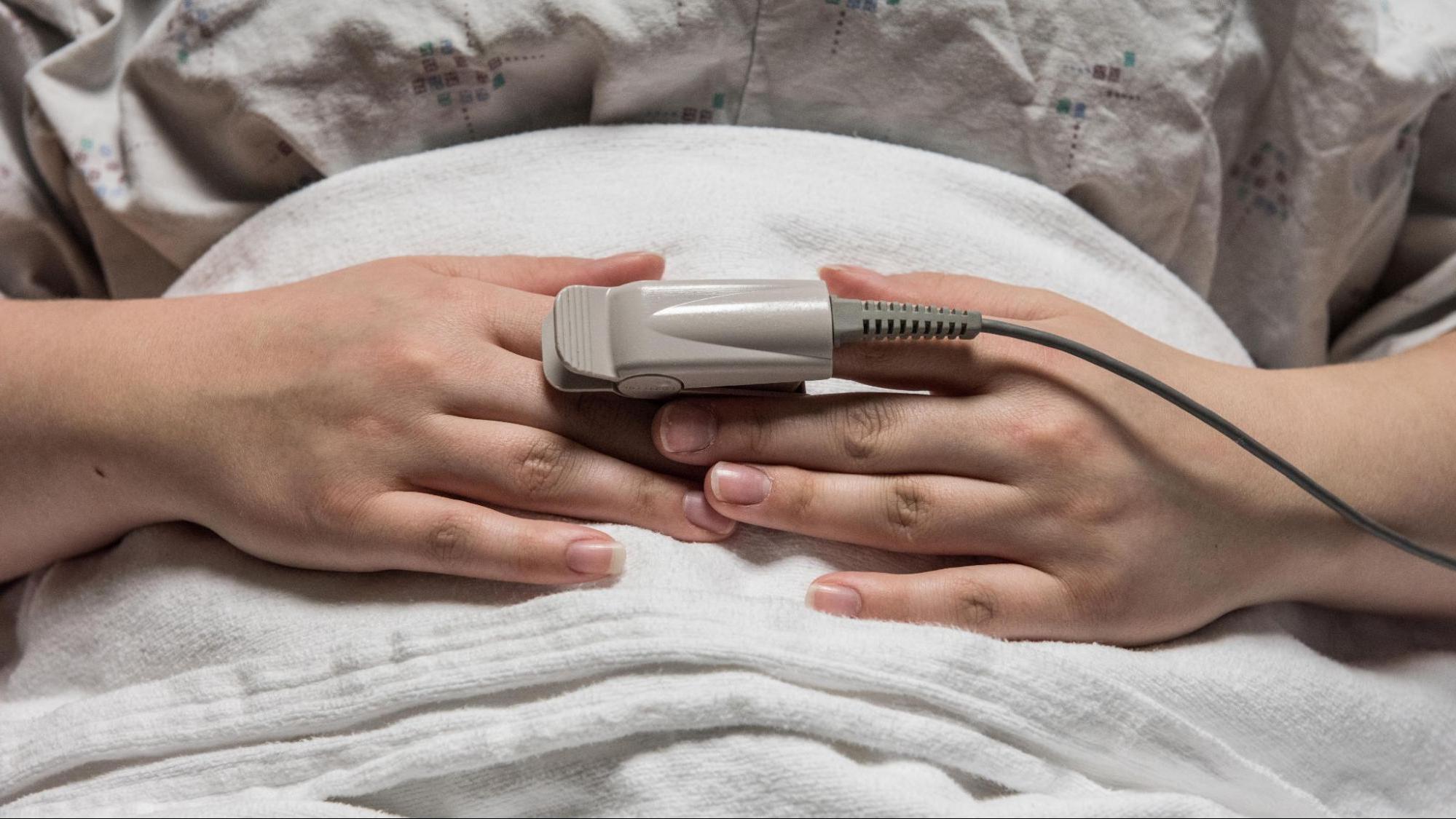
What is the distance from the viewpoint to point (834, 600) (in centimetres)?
54

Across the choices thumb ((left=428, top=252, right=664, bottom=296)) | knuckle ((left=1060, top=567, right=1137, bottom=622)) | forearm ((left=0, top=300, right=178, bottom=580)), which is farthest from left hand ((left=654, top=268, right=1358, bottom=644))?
forearm ((left=0, top=300, right=178, bottom=580))

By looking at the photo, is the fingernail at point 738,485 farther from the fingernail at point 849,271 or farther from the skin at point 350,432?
the fingernail at point 849,271

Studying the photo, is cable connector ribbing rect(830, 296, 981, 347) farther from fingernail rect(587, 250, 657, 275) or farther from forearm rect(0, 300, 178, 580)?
forearm rect(0, 300, 178, 580)

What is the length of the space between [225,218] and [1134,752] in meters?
0.73

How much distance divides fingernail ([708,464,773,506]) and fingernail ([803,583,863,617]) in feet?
0.20

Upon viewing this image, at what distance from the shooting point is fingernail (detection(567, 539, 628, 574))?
53 cm

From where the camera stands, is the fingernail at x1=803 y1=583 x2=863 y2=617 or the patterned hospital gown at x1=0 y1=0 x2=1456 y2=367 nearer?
the fingernail at x1=803 y1=583 x2=863 y2=617

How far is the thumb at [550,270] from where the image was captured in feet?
1.98

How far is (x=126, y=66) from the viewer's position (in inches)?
26.9

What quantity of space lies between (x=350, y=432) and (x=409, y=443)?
0.13ft

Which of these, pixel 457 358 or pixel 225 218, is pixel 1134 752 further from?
pixel 225 218

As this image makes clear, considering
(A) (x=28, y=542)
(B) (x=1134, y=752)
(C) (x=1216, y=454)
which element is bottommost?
(A) (x=28, y=542)

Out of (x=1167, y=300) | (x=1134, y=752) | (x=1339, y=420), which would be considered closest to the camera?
(x=1134, y=752)

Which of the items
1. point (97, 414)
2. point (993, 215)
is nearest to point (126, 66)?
point (97, 414)
